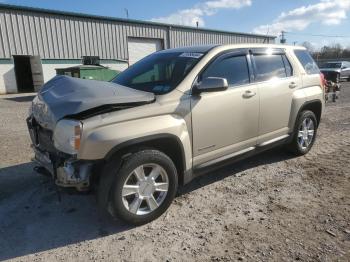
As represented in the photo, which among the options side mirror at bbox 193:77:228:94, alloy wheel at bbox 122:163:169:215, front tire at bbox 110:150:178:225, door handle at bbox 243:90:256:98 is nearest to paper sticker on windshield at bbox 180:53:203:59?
side mirror at bbox 193:77:228:94

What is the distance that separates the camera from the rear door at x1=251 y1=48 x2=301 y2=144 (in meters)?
4.73

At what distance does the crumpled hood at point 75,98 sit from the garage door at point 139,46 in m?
22.6

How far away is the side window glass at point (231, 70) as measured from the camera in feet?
13.6

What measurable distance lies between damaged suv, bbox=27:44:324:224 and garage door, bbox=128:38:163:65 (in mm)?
21825

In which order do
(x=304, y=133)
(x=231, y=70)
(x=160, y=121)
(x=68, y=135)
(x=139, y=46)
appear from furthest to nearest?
1. (x=139, y=46)
2. (x=304, y=133)
3. (x=231, y=70)
4. (x=160, y=121)
5. (x=68, y=135)

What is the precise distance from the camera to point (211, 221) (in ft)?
11.9

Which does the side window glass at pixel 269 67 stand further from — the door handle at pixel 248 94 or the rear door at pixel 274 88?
the door handle at pixel 248 94

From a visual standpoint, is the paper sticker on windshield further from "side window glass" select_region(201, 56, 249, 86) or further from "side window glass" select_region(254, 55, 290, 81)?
"side window glass" select_region(254, 55, 290, 81)

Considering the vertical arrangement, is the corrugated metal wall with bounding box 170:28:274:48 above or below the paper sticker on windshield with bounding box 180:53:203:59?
above

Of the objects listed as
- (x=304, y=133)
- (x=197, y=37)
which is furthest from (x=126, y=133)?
(x=197, y=37)

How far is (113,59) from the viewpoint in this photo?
24.6 meters

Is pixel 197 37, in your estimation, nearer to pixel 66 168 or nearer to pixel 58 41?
pixel 58 41

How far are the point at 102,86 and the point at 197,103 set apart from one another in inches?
42.9

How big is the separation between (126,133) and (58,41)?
68.2 ft
